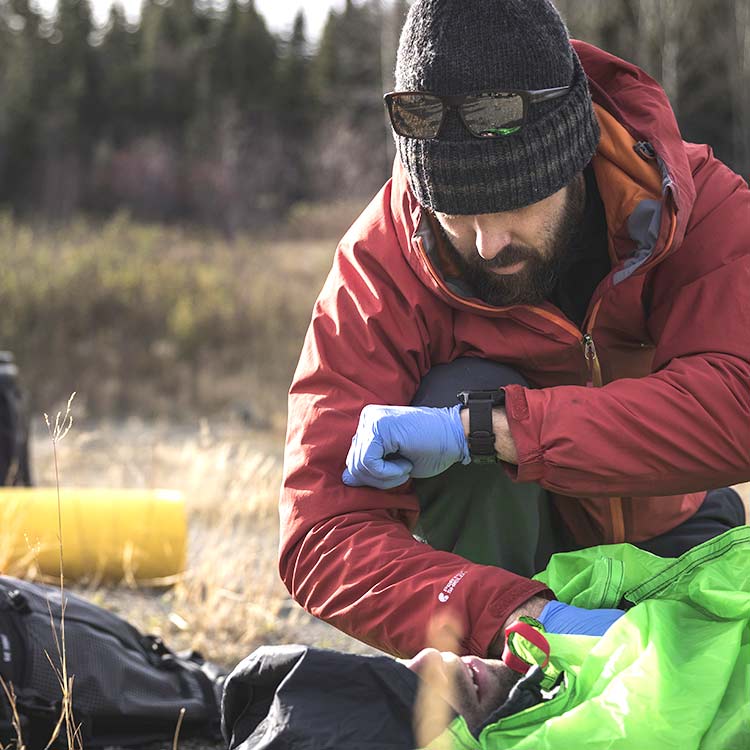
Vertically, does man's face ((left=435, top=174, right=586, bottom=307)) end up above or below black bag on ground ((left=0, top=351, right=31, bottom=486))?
above

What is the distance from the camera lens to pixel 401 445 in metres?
2.06

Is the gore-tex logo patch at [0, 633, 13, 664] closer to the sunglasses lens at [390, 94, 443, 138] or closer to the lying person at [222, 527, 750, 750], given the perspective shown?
the lying person at [222, 527, 750, 750]

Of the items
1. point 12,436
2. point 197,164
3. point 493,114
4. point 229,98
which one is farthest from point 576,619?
point 229,98

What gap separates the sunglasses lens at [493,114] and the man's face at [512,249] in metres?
0.17

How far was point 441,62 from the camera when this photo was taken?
2156 millimetres

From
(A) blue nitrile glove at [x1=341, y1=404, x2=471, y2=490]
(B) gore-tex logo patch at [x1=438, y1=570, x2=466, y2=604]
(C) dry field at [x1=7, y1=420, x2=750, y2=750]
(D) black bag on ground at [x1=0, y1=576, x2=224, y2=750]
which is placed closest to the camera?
(B) gore-tex logo patch at [x1=438, y1=570, x2=466, y2=604]

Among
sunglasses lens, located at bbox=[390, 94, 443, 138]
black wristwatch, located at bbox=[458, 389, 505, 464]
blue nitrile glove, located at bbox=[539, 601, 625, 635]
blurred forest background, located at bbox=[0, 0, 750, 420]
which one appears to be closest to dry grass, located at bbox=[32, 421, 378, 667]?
black wristwatch, located at bbox=[458, 389, 505, 464]

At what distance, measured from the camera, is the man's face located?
2262 millimetres

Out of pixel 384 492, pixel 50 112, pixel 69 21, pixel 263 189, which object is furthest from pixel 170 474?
pixel 69 21

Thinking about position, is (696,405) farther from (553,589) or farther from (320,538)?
(320,538)

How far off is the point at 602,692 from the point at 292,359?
26.4 ft

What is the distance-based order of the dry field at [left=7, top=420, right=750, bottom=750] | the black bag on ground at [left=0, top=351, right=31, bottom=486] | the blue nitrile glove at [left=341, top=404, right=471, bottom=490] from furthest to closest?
the black bag on ground at [left=0, top=351, right=31, bottom=486]
the dry field at [left=7, top=420, right=750, bottom=750]
the blue nitrile glove at [left=341, top=404, right=471, bottom=490]

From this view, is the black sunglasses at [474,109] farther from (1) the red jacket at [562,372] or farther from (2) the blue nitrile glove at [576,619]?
(2) the blue nitrile glove at [576,619]

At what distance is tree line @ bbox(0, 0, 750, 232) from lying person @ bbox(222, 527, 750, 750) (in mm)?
17052
